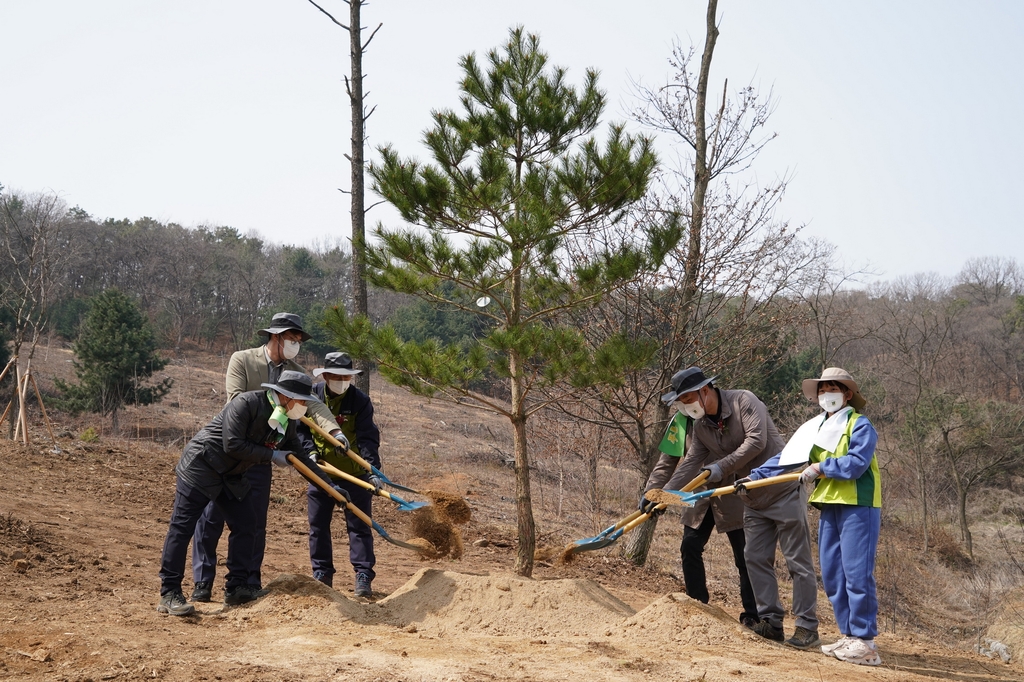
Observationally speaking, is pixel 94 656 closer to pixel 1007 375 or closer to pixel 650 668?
pixel 650 668

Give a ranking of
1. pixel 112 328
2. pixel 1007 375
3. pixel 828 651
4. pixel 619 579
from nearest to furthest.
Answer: pixel 828 651 → pixel 619 579 → pixel 112 328 → pixel 1007 375

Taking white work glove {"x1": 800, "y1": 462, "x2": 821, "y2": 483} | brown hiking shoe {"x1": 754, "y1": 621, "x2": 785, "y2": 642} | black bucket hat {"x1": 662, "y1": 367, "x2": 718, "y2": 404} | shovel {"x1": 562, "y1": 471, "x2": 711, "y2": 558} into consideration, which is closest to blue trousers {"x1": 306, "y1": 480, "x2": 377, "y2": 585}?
shovel {"x1": 562, "y1": 471, "x2": 711, "y2": 558}

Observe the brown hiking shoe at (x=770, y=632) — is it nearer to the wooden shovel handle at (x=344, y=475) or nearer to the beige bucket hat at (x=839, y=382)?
the beige bucket hat at (x=839, y=382)

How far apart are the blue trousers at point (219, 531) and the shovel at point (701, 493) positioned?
2.62 metres

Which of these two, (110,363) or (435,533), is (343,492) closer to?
(435,533)

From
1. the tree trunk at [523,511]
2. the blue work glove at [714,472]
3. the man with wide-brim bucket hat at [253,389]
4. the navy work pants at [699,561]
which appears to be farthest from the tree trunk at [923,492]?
the man with wide-brim bucket hat at [253,389]

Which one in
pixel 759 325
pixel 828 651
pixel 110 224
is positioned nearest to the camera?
pixel 828 651

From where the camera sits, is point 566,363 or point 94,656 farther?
point 566,363

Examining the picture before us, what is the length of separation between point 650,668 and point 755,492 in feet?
4.94

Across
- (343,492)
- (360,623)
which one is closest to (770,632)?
(360,623)

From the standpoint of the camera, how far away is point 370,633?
5.02 metres

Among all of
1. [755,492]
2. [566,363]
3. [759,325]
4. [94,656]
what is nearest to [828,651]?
[755,492]

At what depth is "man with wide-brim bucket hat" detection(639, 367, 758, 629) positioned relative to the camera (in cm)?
553

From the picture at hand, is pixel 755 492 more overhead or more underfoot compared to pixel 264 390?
more underfoot
